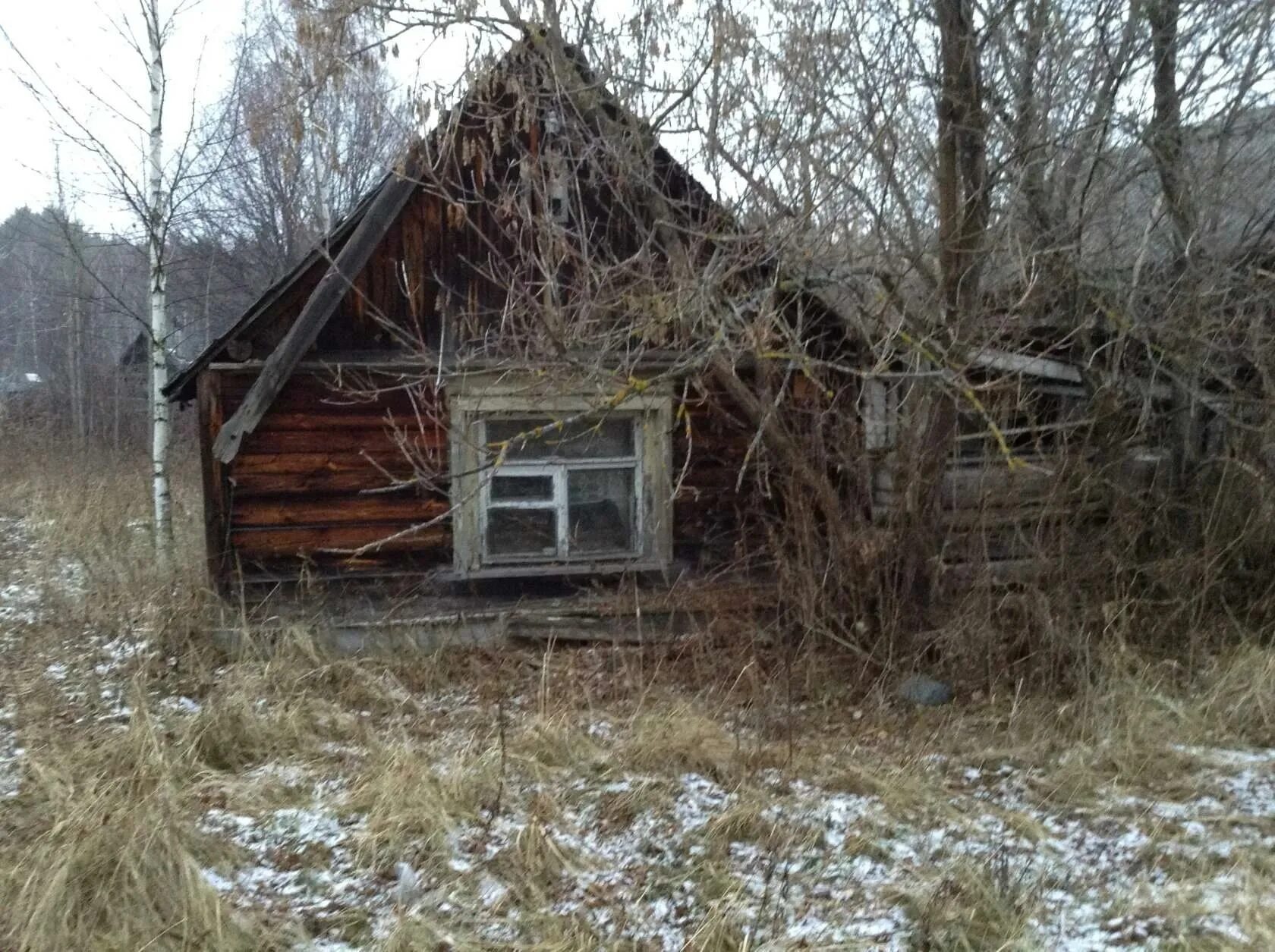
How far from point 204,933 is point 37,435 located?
60.1 feet

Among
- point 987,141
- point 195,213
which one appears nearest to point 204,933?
point 987,141

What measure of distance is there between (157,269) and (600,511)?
4.85 metres

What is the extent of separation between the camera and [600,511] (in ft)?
24.6

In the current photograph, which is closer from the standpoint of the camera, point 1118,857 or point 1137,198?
point 1118,857

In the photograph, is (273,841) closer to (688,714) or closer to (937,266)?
(688,714)

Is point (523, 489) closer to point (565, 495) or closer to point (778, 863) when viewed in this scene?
point (565, 495)

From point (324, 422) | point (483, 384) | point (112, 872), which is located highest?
point (483, 384)

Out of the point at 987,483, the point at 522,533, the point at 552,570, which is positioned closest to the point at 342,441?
the point at 522,533

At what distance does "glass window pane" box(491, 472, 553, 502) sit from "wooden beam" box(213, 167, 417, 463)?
166 centimetres

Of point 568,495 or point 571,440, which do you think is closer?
point 571,440

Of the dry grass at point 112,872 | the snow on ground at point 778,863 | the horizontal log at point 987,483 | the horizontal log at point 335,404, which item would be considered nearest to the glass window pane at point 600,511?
the horizontal log at point 335,404

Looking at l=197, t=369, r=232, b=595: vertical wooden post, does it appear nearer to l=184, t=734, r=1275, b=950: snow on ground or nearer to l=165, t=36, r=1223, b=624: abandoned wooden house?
l=165, t=36, r=1223, b=624: abandoned wooden house

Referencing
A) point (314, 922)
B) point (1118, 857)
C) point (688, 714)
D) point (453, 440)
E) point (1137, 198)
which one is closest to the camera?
point (314, 922)

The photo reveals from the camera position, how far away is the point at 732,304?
5.57 metres
